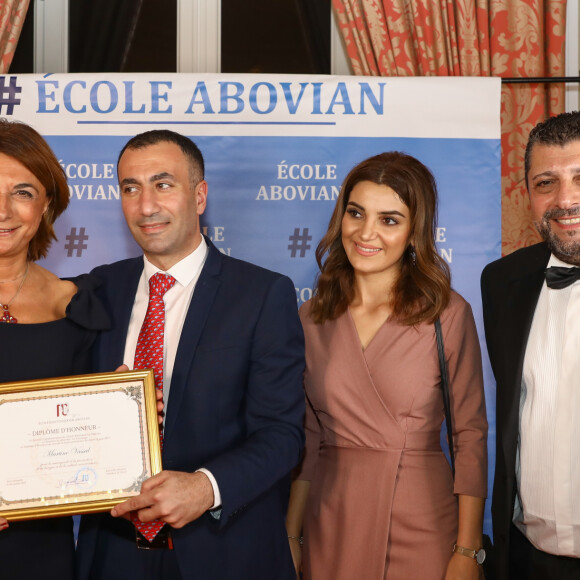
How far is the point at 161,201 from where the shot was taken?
2.56m

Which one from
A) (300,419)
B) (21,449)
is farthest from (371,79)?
(21,449)

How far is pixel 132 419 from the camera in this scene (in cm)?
214

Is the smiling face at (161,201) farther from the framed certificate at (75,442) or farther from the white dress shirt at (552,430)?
the white dress shirt at (552,430)

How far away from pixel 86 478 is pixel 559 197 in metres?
1.79

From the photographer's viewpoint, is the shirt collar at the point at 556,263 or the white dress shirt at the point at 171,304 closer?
the white dress shirt at the point at 171,304

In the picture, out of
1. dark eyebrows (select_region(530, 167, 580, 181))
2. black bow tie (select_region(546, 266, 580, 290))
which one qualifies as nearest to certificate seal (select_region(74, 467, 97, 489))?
black bow tie (select_region(546, 266, 580, 290))

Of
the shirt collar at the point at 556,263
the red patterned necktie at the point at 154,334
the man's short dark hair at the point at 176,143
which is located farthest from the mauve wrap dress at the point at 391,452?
the man's short dark hair at the point at 176,143

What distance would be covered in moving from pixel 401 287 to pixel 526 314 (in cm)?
51

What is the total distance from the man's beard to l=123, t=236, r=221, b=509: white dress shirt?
1217 mm

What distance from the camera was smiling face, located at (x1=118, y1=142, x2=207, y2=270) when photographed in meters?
2.52

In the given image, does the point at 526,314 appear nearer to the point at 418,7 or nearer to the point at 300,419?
the point at 300,419

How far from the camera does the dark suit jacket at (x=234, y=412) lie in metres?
2.24

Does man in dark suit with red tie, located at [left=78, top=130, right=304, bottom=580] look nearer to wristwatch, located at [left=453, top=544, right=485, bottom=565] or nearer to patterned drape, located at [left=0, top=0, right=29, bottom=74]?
wristwatch, located at [left=453, top=544, right=485, bottom=565]

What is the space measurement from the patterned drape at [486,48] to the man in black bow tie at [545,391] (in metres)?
1.64
